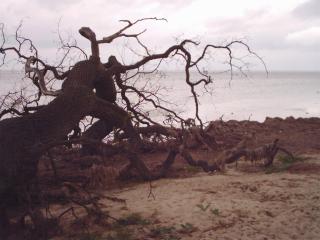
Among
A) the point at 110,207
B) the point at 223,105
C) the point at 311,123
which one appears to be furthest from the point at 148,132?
the point at 223,105

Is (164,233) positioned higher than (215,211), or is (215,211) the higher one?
(215,211)

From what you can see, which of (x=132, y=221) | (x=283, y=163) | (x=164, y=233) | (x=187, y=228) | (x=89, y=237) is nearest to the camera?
(x=89, y=237)

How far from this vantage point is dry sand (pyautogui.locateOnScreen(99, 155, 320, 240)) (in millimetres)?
5758

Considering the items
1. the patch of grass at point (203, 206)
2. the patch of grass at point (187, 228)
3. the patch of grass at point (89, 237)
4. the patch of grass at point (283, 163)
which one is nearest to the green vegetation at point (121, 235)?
the patch of grass at point (89, 237)

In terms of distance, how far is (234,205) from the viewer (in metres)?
6.64

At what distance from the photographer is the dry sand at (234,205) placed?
18.9ft

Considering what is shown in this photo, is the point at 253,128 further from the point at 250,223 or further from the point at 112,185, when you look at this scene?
the point at 250,223

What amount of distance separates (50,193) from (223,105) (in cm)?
2552

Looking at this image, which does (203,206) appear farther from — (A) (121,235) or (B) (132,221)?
(A) (121,235)

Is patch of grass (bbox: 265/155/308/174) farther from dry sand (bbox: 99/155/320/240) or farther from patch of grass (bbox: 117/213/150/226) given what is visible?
patch of grass (bbox: 117/213/150/226)

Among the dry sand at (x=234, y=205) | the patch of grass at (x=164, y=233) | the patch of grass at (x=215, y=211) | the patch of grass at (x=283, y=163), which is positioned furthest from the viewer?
the patch of grass at (x=283, y=163)

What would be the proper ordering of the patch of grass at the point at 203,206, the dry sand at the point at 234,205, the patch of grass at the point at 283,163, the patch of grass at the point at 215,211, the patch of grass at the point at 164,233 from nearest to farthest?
the patch of grass at the point at 164,233 → the dry sand at the point at 234,205 → the patch of grass at the point at 215,211 → the patch of grass at the point at 203,206 → the patch of grass at the point at 283,163

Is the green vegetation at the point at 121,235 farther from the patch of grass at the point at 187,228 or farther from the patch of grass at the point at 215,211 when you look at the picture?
the patch of grass at the point at 215,211

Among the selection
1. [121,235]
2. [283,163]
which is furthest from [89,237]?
[283,163]
